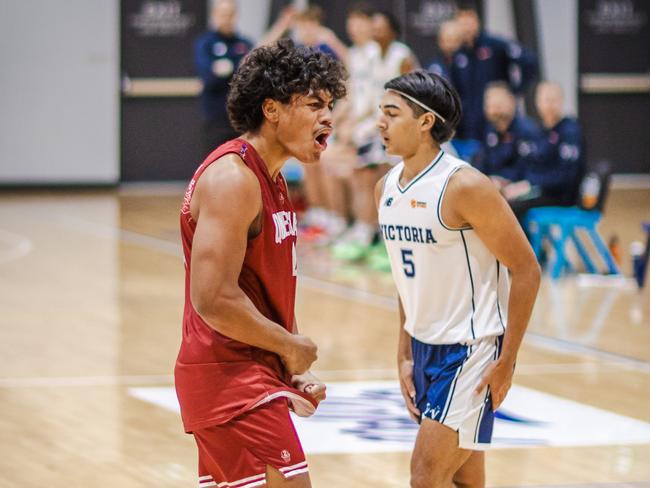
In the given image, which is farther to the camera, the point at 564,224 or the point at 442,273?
the point at 564,224

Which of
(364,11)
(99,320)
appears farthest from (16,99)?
(99,320)

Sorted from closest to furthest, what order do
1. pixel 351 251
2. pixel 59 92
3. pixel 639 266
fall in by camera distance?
pixel 639 266 < pixel 351 251 < pixel 59 92

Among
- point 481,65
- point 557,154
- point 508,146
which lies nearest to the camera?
point 557,154

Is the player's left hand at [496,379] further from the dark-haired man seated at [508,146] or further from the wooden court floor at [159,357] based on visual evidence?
the dark-haired man seated at [508,146]

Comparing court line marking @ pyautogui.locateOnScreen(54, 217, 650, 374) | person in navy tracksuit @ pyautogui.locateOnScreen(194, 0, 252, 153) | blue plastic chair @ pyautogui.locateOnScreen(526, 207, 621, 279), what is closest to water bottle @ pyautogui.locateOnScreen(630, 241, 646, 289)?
blue plastic chair @ pyautogui.locateOnScreen(526, 207, 621, 279)

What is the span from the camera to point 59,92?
56.7 feet

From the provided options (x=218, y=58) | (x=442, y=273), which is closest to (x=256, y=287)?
(x=442, y=273)

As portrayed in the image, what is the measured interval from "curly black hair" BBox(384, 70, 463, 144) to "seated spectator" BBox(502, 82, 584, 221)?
255 inches

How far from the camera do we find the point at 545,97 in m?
10.5

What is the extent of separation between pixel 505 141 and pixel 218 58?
347 cm

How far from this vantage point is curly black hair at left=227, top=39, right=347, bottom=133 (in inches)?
126

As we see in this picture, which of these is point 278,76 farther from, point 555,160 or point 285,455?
point 555,160

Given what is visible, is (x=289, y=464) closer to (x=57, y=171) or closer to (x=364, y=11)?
(x=364, y=11)

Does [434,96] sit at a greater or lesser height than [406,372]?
greater
